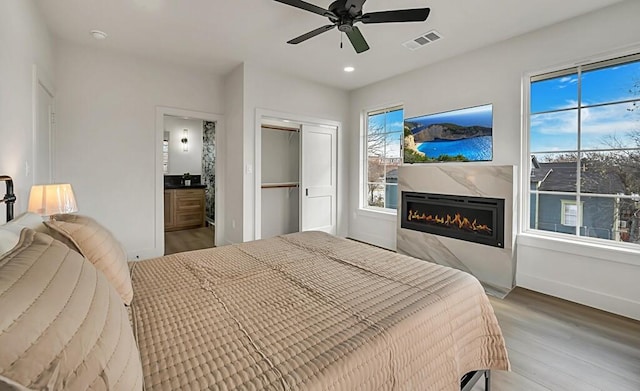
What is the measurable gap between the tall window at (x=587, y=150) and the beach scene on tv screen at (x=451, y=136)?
0.47 m

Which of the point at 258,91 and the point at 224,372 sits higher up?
the point at 258,91

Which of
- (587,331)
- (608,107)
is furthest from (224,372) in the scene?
(608,107)

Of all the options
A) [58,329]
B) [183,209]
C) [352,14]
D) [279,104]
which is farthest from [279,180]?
[58,329]

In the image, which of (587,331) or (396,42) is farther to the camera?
(396,42)

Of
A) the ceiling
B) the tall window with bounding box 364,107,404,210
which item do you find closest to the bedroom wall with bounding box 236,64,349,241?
the ceiling

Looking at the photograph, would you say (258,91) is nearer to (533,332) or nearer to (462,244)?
(462,244)

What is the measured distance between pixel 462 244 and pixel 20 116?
→ 171 inches

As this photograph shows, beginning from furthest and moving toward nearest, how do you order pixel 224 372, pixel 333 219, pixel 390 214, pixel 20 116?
pixel 333 219 < pixel 390 214 < pixel 20 116 < pixel 224 372

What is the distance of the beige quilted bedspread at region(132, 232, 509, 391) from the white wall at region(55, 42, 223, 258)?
239cm

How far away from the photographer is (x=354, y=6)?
2.25m

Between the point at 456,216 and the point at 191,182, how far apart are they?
5.68 metres

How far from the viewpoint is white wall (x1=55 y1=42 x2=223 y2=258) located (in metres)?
3.52

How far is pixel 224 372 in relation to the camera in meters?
0.89

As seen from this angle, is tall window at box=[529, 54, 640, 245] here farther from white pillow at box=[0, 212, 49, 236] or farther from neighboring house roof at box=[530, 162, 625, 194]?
white pillow at box=[0, 212, 49, 236]
